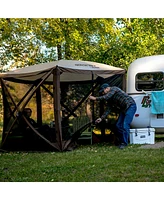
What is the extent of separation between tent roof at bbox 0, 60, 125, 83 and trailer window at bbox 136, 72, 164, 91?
516 mm

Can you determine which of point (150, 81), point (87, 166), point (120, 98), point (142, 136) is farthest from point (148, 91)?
point (87, 166)

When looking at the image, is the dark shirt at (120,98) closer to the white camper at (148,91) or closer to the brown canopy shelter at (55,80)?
the brown canopy shelter at (55,80)

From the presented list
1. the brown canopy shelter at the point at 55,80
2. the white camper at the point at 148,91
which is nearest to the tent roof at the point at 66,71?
the brown canopy shelter at the point at 55,80

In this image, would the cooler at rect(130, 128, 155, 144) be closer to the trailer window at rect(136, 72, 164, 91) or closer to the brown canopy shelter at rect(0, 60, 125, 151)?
the trailer window at rect(136, 72, 164, 91)

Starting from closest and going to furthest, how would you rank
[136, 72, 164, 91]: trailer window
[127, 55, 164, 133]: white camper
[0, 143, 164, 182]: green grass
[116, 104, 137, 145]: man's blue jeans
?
[0, 143, 164, 182]: green grass < [116, 104, 137, 145]: man's blue jeans < [127, 55, 164, 133]: white camper < [136, 72, 164, 91]: trailer window

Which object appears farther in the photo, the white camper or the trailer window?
the trailer window

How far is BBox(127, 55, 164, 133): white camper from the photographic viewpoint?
327 inches

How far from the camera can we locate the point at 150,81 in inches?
337

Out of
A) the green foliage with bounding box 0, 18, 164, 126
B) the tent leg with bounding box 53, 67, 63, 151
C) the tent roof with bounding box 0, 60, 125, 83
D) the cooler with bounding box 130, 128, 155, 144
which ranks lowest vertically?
the cooler with bounding box 130, 128, 155, 144

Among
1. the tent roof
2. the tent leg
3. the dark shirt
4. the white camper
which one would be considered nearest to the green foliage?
the white camper

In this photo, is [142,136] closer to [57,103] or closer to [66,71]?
[57,103]

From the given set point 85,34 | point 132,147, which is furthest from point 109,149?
point 85,34
